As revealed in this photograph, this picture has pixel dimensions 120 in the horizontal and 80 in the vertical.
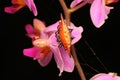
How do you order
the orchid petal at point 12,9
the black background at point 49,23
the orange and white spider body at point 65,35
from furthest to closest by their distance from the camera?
the black background at point 49,23
the orchid petal at point 12,9
the orange and white spider body at point 65,35

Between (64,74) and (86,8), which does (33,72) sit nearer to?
(64,74)

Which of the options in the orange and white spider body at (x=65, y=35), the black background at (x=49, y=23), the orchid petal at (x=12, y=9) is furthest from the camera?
the black background at (x=49, y=23)

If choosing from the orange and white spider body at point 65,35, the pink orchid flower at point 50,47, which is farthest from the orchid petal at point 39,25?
the orange and white spider body at point 65,35

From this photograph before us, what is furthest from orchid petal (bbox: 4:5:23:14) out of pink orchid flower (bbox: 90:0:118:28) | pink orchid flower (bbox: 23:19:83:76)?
pink orchid flower (bbox: 90:0:118:28)

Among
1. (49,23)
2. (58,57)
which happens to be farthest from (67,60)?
(49,23)

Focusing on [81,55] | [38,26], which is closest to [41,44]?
[38,26]

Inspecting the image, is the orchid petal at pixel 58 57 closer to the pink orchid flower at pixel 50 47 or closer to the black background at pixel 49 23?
the pink orchid flower at pixel 50 47
